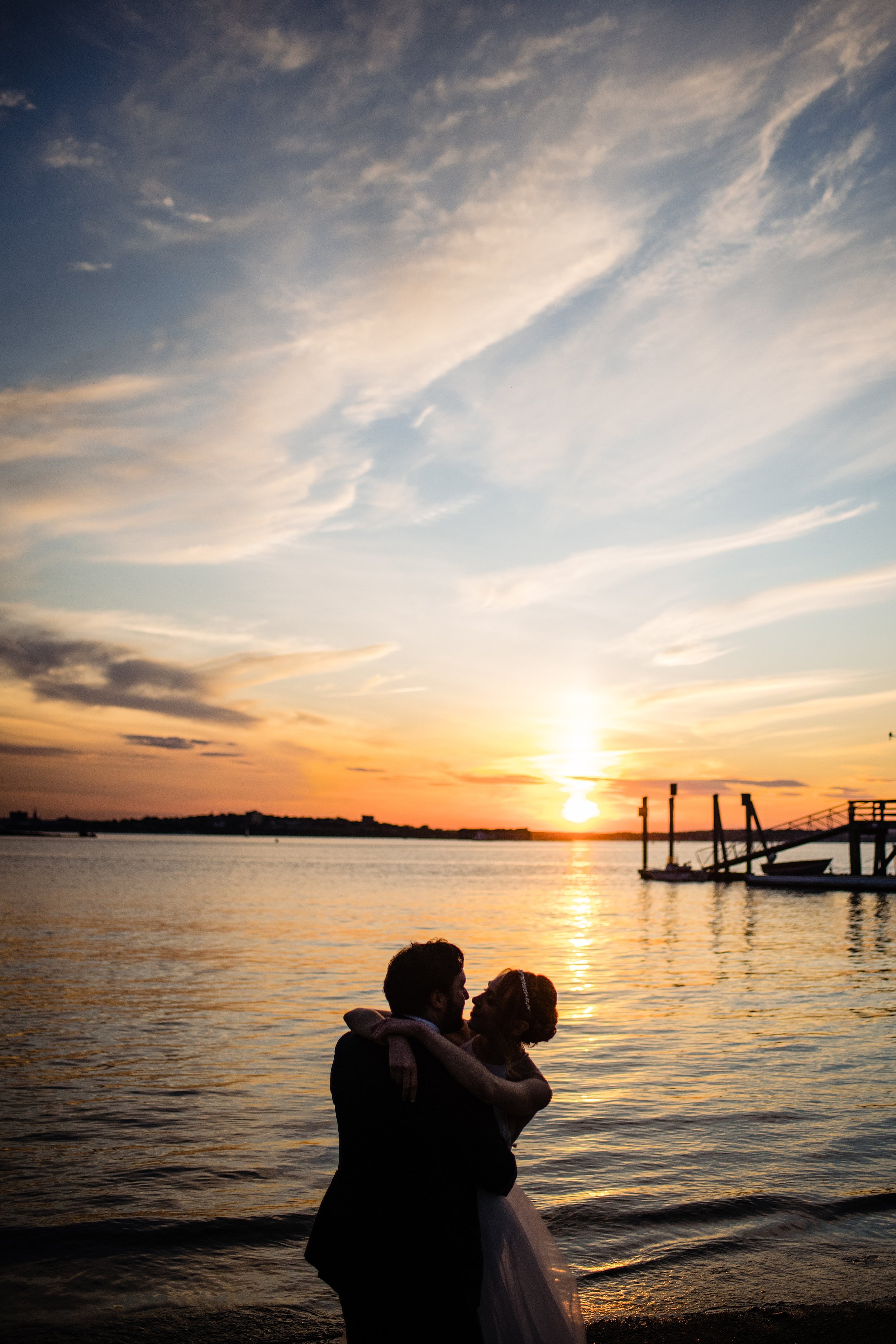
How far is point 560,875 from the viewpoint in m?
105

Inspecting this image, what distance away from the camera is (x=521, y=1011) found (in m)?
3.05

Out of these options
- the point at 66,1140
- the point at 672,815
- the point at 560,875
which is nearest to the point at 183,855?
the point at 560,875

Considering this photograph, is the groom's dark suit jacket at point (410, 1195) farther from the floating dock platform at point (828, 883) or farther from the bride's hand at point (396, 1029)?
the floating dock platform at point (828, 883)

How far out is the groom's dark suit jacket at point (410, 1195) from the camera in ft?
8.80

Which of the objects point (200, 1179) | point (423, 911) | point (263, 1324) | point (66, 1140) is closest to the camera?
point (263, 1324)

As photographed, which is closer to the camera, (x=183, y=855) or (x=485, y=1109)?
(x=485, y=1109)

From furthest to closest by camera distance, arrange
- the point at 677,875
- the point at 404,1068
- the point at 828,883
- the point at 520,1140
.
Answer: the point at 677,875
the point at 828,883
the point at 520,1140
the point at 404,1068

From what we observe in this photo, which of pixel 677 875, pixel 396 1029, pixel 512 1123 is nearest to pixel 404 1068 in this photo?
pixel 396 1029

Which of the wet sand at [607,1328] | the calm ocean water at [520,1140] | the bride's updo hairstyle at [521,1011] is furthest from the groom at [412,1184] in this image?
the calm ocean water at [520,1140]

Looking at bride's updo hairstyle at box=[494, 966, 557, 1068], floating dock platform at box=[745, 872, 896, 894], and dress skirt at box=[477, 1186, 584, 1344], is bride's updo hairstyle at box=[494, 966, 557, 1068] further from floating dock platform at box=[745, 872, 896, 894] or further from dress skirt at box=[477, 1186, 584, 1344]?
floating dock platform at box=[745, 872, 896, 894]

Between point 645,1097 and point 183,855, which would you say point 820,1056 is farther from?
point 183,855

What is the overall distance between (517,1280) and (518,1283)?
14 mm

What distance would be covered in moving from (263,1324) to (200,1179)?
3.08 meters

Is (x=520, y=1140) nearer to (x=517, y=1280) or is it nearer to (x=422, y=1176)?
(x=517, y=1280)
